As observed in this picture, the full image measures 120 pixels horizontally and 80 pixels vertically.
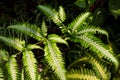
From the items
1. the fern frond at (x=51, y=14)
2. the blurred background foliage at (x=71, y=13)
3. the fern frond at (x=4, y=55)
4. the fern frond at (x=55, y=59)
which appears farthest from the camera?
the blurred background foliage at (x=71, y=13)

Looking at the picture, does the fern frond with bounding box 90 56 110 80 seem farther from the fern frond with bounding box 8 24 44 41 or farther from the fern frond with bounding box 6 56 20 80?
the fern frond with bounding box 6 56 20 80

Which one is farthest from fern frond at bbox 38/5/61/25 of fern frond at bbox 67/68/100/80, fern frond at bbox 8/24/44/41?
fern frond at bbox 67/68/100/80

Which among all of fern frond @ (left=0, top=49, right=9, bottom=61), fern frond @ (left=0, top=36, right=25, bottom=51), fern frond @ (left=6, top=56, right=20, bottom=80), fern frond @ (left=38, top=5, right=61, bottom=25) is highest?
fern frond @ (left=38, top=5, right=61, bottom=25)

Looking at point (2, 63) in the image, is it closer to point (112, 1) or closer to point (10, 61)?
point (10, 61)

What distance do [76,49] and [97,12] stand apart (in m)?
0.48

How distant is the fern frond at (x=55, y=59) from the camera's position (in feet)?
7.43

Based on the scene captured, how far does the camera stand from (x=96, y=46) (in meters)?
2.39

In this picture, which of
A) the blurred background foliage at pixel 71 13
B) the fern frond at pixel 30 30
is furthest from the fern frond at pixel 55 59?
the blurred background foliage at pixel 71 13

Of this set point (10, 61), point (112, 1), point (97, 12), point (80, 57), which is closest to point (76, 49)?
point (80, 57)

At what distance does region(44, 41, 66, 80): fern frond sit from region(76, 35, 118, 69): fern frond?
26cm

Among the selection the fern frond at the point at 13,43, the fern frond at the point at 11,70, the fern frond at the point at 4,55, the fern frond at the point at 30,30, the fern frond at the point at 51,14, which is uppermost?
the fern frond at the point at 51,14

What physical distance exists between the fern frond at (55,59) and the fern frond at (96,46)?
0.26 meters

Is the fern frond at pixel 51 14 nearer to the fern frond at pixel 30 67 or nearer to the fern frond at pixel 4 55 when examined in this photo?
the fern frond at pixel 30 67

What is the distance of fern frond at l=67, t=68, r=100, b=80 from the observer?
8.27ft
